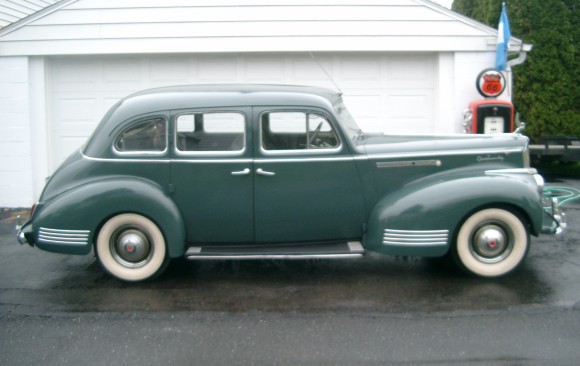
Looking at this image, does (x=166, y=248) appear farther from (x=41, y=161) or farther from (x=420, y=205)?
(x=41, y=161)

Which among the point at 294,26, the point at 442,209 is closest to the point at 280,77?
the point at 294,26

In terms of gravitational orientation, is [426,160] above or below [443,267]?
above

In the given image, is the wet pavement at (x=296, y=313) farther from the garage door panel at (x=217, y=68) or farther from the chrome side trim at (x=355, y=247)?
the garage door panel at (x=217, y=68)

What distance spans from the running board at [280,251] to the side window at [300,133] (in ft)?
3.00

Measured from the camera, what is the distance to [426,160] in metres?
5.91

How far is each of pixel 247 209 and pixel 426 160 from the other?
1707 mm

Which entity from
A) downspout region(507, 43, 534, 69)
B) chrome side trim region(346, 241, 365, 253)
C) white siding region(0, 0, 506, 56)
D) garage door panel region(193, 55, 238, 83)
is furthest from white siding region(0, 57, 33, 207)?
downspout region(507, 43, 534, 69)

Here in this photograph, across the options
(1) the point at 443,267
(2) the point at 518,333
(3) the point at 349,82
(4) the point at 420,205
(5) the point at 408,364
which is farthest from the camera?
(3) the point at 349,82

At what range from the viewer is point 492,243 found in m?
5.71

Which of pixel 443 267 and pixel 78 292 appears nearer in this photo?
pixel 78 292

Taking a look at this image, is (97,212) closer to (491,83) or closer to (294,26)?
(294,26)

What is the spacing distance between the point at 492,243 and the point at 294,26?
498 centimetres

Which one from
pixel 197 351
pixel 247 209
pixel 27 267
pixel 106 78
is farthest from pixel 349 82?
pixel 197 351

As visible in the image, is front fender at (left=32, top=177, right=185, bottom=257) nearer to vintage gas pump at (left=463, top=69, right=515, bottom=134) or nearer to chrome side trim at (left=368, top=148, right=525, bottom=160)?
chrome side trim at (left=368, top=148, right=525, bottom=160)
